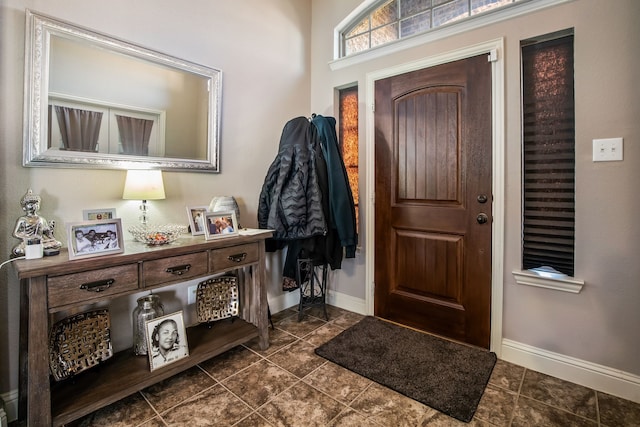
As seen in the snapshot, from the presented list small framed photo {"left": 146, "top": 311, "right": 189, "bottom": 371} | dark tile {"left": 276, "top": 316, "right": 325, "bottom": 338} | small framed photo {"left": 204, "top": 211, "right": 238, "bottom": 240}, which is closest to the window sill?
dark tile {"left": 276, "top": 316, "right": 325, "bottom": 338}

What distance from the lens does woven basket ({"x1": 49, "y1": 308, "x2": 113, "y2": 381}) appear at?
4.81 feet

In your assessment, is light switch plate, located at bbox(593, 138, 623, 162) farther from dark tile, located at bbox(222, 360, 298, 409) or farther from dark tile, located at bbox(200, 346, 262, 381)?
dark tile, located at bbox(200, 346, 262, 381)

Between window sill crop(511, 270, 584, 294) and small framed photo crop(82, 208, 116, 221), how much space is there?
2.42 meters

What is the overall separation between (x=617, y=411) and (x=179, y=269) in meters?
2.32

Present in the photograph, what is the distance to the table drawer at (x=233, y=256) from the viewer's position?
1.79 meters

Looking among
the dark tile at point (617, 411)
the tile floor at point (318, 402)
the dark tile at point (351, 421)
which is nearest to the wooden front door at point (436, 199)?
the tile floor at point (318, 402)

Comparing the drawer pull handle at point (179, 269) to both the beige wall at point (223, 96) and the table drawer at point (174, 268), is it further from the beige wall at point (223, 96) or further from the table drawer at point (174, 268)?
the beige wall at point (223, 96)

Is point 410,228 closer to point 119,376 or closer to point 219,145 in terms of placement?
point 219,145

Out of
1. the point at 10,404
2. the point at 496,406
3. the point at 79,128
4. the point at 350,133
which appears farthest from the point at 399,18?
the point at 10,404

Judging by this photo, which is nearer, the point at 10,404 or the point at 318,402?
the point at 10,404

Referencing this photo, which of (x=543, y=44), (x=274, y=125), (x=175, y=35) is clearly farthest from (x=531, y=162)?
(x=175, y=35)

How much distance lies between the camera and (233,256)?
1.88 metres

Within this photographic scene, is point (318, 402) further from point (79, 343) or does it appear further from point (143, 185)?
point (143, 185)

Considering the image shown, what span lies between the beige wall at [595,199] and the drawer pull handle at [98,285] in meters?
2.23
